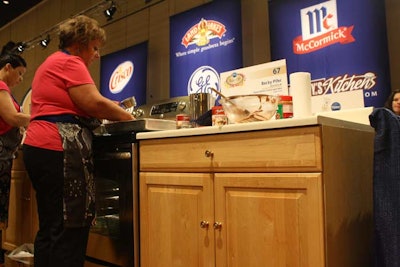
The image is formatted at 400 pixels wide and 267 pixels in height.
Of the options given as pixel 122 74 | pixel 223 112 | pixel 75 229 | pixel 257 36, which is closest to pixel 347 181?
pixel 223 112

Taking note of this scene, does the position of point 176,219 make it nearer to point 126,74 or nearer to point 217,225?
point 217,225

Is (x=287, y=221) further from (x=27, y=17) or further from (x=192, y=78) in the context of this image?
(x=27, y=17)

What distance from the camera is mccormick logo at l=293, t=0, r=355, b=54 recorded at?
321cm

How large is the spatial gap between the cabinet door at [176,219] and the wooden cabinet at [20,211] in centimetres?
122

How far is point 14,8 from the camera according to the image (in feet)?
21.9

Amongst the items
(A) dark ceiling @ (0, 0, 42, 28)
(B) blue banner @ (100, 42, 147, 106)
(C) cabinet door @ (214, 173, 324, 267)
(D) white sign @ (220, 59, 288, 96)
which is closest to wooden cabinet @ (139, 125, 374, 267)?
(C) cabinet door @ (214, 173, 324, 267)

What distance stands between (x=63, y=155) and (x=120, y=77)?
3.72m

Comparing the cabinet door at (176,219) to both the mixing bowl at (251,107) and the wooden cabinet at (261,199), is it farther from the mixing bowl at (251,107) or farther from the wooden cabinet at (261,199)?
the mixing bowl at (251,107)

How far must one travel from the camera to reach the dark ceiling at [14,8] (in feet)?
21.1

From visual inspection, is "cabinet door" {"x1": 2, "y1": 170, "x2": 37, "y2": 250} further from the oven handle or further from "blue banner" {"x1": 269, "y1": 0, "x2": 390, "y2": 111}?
"blue banner" {"x1": 269, "y1": 0, "x2": 390, "y2": 111}

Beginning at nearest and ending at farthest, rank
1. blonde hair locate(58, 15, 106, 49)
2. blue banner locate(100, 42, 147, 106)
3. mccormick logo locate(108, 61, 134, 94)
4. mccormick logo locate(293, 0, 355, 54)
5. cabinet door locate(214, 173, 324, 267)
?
cabinet door locate(214, 173, 324, 267) → blonde hair locate(58, 15, 106, 49) → mccormick logo locate(293, 0, 355, 54) → blue banner locate(100, 42, 147, 106) → mccormick logo locate(108, 61, 134, 94)

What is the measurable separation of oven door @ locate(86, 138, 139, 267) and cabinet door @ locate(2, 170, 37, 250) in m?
0.74

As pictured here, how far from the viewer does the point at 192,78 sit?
14.3ft

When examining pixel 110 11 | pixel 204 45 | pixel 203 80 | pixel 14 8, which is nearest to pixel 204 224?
pixel 203 80
